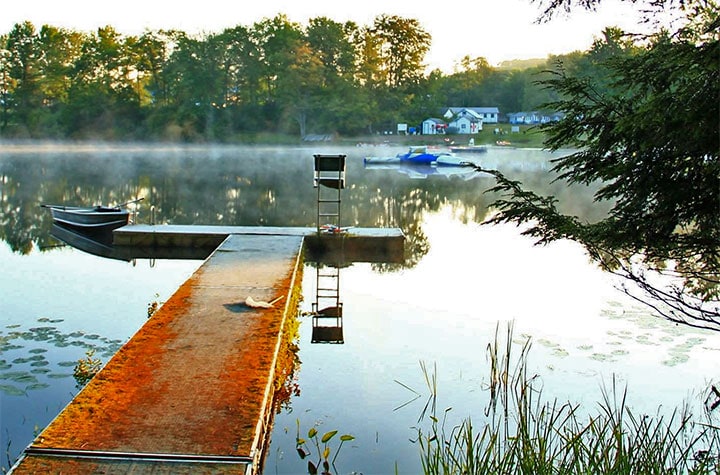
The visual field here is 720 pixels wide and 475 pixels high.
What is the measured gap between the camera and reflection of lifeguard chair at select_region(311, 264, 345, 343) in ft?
27.9

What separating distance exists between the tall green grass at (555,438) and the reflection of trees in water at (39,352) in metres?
3.16

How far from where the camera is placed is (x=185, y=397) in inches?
199

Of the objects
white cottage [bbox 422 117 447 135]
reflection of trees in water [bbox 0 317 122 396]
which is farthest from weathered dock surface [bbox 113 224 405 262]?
white cottage [bbox 422 117 447 135]

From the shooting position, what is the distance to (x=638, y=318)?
9266 mm

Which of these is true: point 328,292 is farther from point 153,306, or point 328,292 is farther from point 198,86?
point 198,86

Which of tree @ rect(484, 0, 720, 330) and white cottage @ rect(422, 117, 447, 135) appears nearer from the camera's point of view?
tree @ rect(484, 0, 720, 330)

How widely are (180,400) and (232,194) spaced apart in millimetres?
20342

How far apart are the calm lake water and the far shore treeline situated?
1746 inches

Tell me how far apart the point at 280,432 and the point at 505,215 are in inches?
92.5

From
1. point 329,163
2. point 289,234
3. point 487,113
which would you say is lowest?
point 289,234

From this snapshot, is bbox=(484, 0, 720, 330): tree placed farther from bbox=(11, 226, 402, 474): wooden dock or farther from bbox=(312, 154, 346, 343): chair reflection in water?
bbox=(312, 154, 346, 343): chair reflection in water

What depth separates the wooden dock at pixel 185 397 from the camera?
4168 mm

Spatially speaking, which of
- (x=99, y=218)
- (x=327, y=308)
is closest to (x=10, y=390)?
(x=327, y=308)

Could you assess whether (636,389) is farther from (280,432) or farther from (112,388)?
(112,388)
